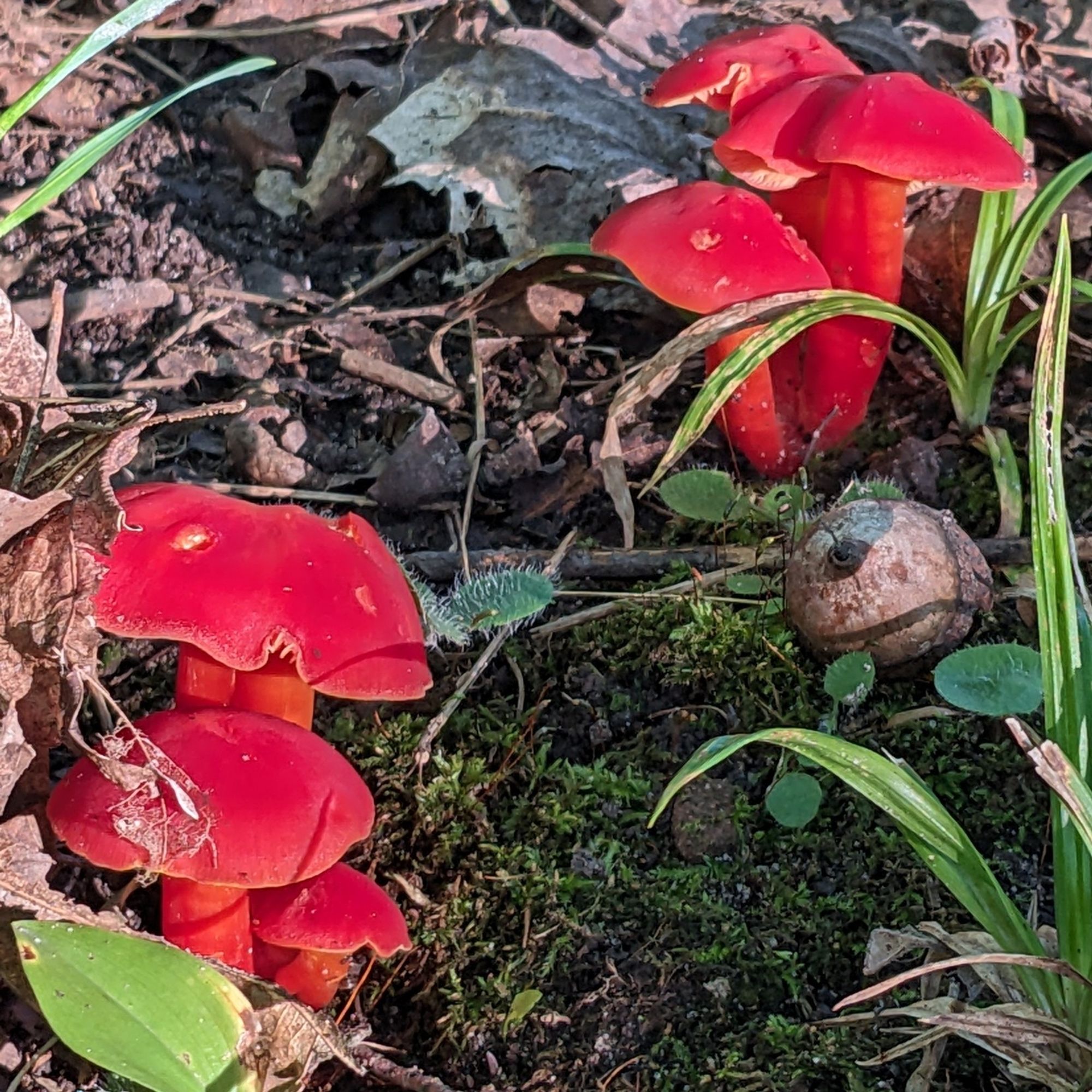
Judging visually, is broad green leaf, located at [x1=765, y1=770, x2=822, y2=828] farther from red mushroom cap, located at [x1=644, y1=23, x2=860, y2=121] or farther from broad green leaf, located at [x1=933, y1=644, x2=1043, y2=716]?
red mushroom cap, located at [x1=644, y1=23, x2=860, y2=121]

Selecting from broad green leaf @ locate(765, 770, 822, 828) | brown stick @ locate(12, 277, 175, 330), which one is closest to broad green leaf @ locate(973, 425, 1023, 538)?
broad green leaf @ locate(765, 770, 822, 828)

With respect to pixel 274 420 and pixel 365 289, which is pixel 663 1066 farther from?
pixel 365 289

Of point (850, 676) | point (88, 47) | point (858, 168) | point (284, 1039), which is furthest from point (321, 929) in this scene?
point (858, 168)

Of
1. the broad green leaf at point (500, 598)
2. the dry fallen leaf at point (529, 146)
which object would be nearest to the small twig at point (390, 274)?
the dry fallen leaf at point (529, 146)

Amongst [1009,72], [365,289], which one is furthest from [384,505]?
[1009,72]

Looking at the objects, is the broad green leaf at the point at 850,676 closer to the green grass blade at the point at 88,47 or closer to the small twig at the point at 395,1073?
the small twig at the point at 395,1073
